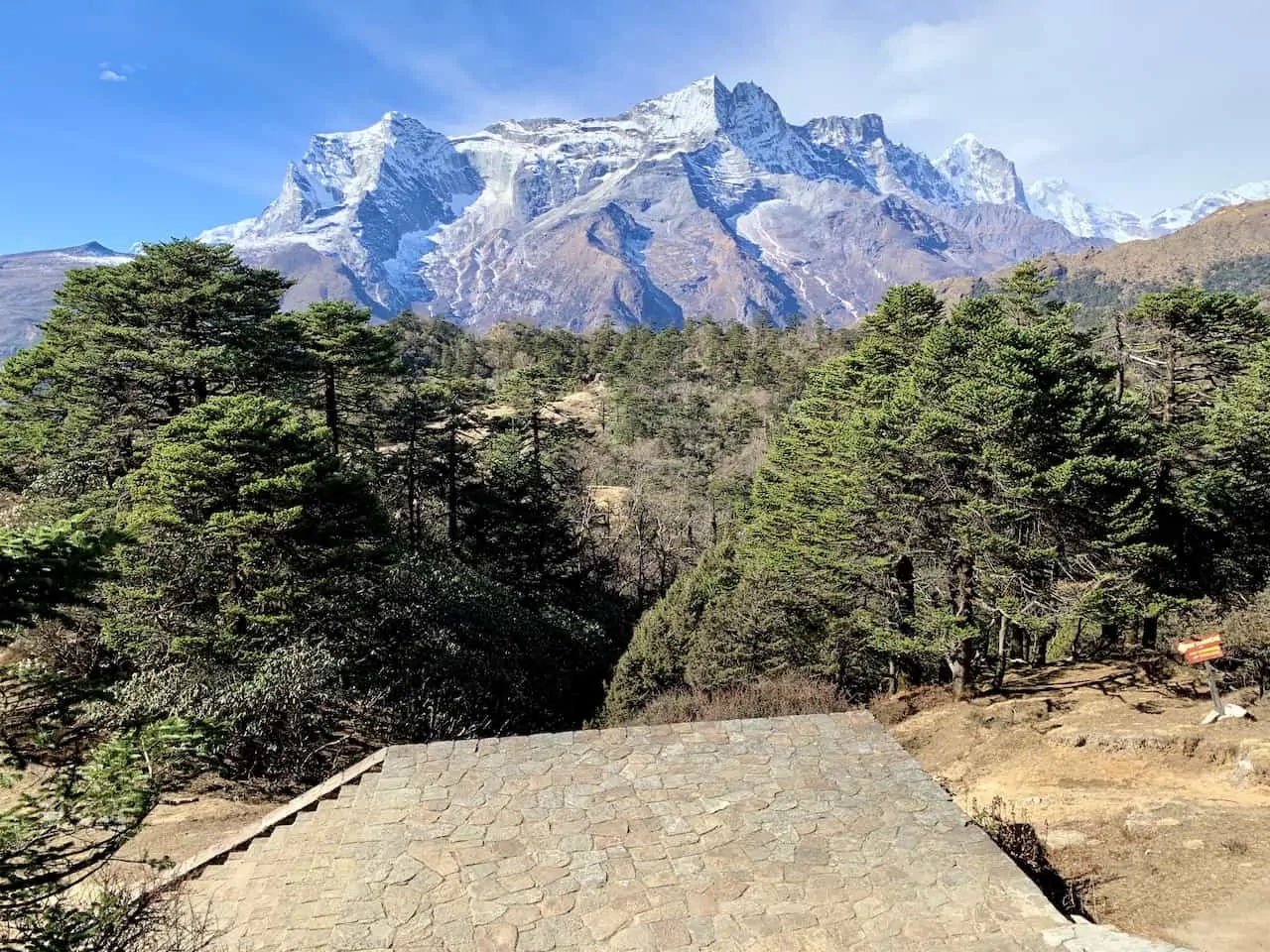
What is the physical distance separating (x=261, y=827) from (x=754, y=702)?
1010 cm

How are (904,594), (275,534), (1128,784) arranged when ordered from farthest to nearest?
1. (904,594)
2. (275,534)
3. (1128,784)

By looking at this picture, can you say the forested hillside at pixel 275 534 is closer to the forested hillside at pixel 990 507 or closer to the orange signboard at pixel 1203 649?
the forested hillside at pixel 990 507

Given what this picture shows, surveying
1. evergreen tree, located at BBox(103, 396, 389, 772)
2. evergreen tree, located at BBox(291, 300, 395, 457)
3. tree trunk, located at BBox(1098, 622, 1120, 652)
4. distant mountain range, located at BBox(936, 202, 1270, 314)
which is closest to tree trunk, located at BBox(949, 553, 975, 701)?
tree trunk, located at BBox(1098, 622, 1120, 652)

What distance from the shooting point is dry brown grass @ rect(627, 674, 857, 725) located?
51.3 feet

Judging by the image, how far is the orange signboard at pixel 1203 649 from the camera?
10.6 metres

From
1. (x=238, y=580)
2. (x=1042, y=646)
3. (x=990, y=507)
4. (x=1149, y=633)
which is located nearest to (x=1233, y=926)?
(x=990, y=507)

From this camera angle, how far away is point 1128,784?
10.5 m

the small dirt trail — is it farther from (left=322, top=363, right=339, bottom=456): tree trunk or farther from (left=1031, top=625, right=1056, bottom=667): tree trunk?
(left=322, top=363, right=339, bottom=456): tree trunk

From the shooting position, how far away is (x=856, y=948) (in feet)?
19.2

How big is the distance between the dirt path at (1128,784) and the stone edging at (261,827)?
841 centimetres

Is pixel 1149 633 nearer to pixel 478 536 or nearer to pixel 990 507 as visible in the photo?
pixel 990 507

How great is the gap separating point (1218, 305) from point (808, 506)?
11.6 meters

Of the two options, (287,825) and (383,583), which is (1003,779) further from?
(383,583)

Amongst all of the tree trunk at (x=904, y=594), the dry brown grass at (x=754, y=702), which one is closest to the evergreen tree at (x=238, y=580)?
the dry brown grass at (x=754, y=702)
